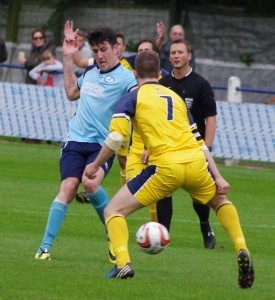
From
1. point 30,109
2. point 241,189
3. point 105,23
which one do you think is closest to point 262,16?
point 105,23

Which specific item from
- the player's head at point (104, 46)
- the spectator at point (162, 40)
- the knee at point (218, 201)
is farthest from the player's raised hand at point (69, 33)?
the spectator at point (162, 40)

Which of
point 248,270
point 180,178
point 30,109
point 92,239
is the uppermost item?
point 180,178

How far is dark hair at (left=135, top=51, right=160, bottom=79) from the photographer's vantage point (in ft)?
31.6

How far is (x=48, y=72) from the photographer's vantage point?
2322cm

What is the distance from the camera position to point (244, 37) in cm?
3108

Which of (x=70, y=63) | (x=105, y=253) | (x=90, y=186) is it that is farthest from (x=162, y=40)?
(x=90, y=186)

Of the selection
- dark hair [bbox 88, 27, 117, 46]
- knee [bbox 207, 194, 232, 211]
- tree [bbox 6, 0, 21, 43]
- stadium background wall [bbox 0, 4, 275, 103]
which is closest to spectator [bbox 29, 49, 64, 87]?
stadium background wall [bbox 0, 4, 275, 103]

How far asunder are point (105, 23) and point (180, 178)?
23.3 m

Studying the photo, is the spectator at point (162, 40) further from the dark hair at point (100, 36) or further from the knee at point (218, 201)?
the knee at point (218, 201)

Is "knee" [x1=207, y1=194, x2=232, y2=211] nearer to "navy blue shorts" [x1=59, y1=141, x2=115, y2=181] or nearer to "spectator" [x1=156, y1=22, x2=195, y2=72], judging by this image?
"navy blue shorts" [x1=59, y1=141, x2=115, y2=181]

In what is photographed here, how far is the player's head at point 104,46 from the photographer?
1100 cm

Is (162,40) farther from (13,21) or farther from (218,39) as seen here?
(13,21)

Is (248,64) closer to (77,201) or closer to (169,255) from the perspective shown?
(77,201)

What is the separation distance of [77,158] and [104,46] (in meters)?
1.04
